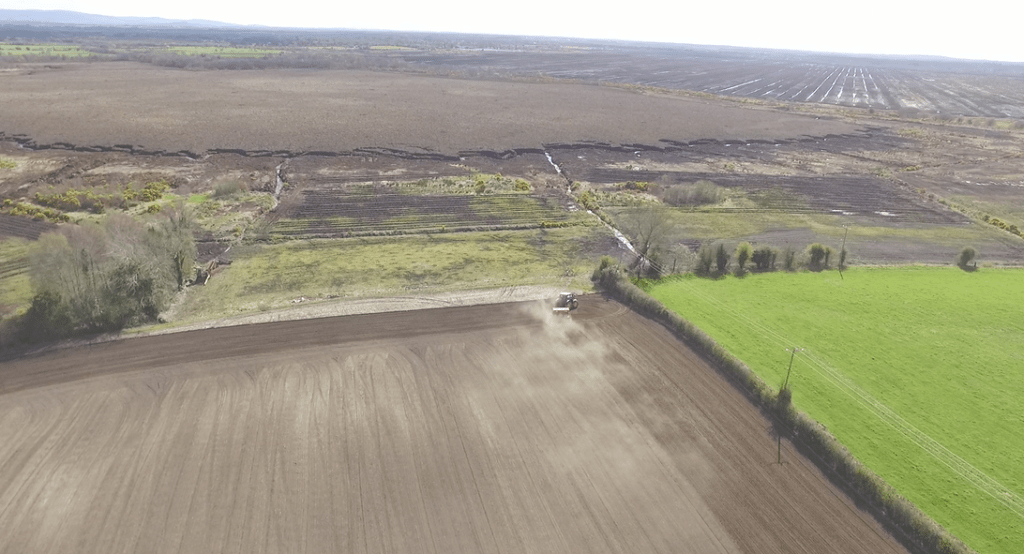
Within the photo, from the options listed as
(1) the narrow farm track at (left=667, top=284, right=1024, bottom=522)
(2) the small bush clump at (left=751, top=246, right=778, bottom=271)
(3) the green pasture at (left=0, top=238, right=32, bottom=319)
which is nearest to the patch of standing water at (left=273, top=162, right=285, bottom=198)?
(3) the green pasture at (left=0, top=238, right=32, bottom=319)

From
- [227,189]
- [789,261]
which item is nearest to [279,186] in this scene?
[227,189]

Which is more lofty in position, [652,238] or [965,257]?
[652,238]

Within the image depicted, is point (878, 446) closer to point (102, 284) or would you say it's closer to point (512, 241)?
point (512, 241)

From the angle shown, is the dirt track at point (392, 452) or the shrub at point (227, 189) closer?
the dirt track at point (392, 452)

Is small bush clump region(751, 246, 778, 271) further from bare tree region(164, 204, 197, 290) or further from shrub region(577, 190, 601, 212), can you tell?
bare tree region(164, 204, 197, 290)

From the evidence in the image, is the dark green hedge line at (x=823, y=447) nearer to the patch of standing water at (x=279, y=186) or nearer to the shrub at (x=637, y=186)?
the shrub at (x=637, y=186)

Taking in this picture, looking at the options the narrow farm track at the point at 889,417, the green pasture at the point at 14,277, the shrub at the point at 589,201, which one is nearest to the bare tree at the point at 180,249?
the green pasture at the point at 14,277

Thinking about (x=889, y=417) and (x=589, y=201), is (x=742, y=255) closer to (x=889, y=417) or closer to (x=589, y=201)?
(x=889, y=417)
